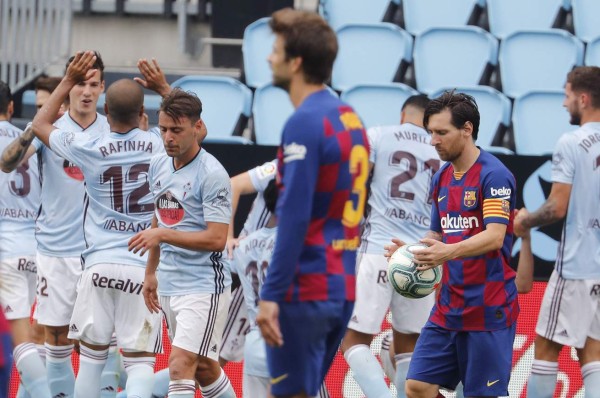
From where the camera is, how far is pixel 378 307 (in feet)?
26.6

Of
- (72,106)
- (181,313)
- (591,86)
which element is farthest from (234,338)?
(591,86)

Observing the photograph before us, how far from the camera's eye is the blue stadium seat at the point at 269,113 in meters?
10.6

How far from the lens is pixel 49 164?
7980mm

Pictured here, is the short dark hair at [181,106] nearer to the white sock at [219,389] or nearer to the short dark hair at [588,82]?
the white sock at [219,389]

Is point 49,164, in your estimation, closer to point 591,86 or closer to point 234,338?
point 234,338

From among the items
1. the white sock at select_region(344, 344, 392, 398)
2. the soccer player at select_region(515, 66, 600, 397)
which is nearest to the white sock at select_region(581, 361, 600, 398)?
the soccer player at select_region(515, 66, 600, 397)

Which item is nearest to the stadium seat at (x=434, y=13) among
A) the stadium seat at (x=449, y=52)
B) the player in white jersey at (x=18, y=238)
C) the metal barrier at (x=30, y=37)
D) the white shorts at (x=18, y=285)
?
the stadium seat at (x=449, y=52)

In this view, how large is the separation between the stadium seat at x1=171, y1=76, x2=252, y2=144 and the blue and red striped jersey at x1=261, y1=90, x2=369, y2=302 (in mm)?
5833

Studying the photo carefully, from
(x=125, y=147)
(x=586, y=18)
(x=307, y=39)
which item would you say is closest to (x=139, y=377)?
(x=125, y=147)

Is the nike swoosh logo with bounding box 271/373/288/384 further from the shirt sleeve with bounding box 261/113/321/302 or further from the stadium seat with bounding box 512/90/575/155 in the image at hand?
the stadium seat with bounding box 512/90/575/155

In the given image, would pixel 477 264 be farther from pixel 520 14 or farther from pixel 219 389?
pixel 520 14

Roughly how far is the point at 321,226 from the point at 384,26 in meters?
6.79

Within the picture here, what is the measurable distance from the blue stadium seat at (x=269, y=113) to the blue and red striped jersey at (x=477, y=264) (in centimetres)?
423

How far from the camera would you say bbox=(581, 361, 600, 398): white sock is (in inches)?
296
